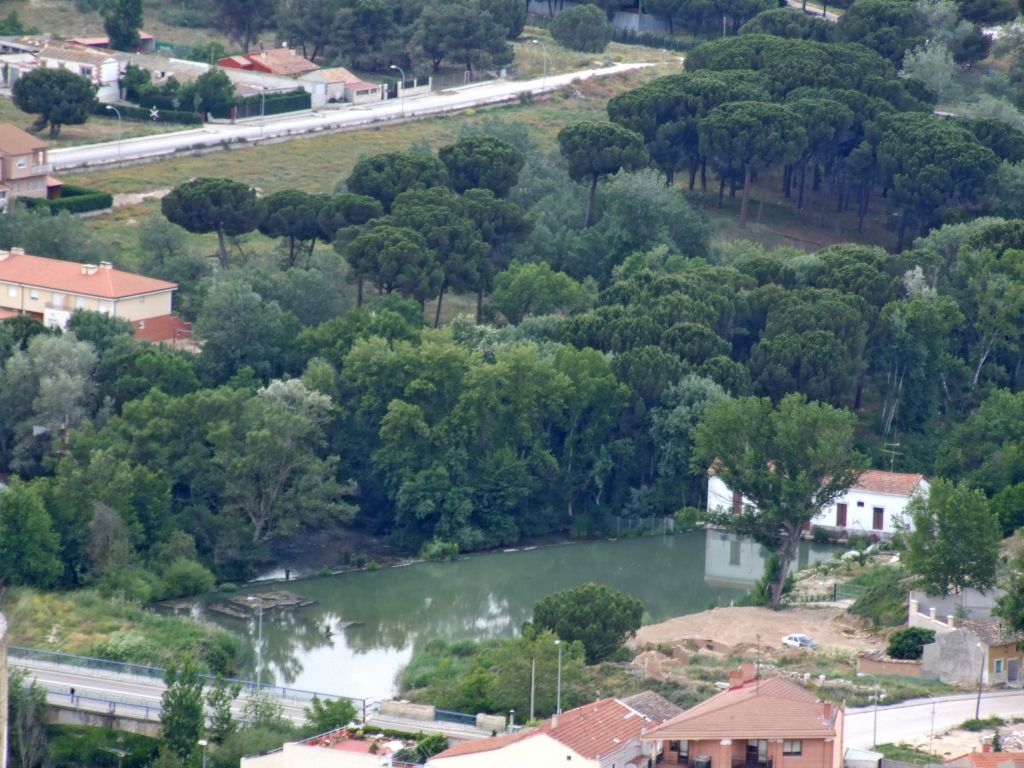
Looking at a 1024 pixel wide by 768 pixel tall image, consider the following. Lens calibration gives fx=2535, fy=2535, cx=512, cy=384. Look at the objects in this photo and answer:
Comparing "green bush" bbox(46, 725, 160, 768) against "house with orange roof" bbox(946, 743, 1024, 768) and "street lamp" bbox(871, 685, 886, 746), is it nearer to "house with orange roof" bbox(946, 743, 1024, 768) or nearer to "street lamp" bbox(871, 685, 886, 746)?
"street lamp" bbox(871, 685, 886, 746)

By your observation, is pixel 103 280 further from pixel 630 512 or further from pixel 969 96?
pixel 969 96

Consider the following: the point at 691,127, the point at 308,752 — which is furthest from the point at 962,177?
the point at 308,752

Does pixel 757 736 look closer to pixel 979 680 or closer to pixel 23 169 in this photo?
pixel 979 680

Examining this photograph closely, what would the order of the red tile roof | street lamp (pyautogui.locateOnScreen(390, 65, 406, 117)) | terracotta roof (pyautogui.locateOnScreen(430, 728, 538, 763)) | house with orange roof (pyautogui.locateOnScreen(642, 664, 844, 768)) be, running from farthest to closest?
street lamp (pyautogui.locateOnScreen(390, 65, 406, 117))
house with orange roof (pyautogui.locateOnScreen(642, 664, 844, 768))
terracotta roof (pyautogui.locateOnScreen(430, 728, 538, 763))
the red tile roof

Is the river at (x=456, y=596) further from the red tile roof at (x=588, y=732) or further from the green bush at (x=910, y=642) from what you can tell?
the red tile roof at (x=588, y=732)

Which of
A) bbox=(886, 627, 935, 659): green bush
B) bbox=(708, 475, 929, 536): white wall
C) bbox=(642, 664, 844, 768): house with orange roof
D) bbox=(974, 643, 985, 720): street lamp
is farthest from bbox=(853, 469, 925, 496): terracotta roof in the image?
bbox=(642, 664, 844, 768): house with orange roof

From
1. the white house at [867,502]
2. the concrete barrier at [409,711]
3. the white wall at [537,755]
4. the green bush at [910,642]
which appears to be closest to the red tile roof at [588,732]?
the white wall at [537,755]
